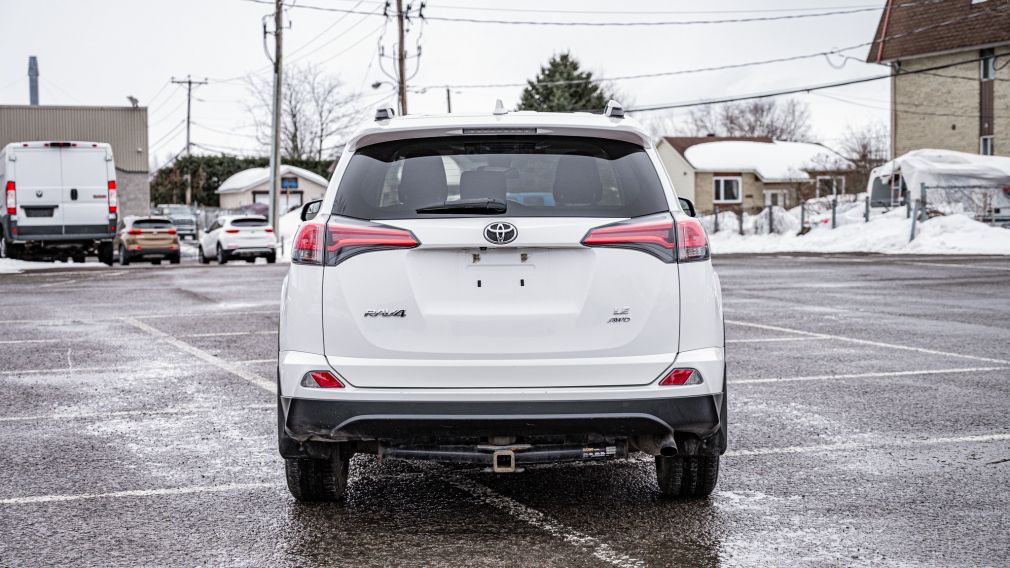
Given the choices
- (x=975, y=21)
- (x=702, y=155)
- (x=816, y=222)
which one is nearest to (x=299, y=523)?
(x=816, y=222)

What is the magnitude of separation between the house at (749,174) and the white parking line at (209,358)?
51.5 metres

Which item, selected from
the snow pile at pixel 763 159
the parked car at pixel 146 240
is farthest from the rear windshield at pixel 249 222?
the snow pile at pixel 763 159

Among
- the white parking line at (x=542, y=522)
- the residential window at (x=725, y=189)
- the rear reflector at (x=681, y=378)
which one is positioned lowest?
the white parking line at (x=542, y=522)

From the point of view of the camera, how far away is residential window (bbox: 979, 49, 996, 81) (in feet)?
151

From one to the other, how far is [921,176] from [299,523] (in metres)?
37.3

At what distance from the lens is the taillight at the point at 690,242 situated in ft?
15.0

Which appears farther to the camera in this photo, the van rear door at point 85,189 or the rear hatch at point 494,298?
the van rear door at point 85,189

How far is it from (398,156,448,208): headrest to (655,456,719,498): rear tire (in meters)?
1.64

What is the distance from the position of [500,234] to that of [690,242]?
0.79m

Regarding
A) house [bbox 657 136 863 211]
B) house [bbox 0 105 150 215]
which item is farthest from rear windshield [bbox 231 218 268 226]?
house [bbox 657 136 863 211]

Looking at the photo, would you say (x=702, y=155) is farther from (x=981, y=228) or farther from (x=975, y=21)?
(x=981, y=228)

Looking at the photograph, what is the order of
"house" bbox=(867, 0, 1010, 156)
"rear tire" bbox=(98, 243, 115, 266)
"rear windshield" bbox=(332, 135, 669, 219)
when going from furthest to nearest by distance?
"house" bbox=(867, 0, 1010, 156), "rear tire" bbox=(98, 243, 115, 266), "rear windshield" bbox=(332, 135, 669, 219)

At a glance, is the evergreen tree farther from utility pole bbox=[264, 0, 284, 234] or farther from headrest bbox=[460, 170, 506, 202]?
headrest bbox=[460, 170, 506, 202]

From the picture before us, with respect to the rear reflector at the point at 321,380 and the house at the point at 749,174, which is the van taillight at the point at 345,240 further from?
the house at the point at 749,174
